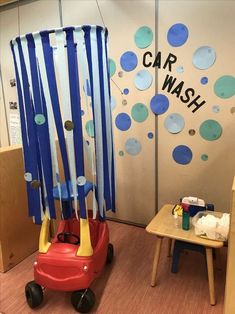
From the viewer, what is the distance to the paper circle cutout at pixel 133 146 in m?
2.43

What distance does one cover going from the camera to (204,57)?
199cm

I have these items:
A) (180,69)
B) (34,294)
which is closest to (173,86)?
(180,69)

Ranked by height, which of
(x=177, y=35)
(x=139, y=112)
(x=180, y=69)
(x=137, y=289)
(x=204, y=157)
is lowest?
(x=137, y=289)

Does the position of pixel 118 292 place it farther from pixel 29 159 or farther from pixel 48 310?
pixel 29 159

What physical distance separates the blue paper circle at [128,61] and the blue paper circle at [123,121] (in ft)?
1.37

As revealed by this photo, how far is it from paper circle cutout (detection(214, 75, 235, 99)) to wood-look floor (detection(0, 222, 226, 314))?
4.25 ft

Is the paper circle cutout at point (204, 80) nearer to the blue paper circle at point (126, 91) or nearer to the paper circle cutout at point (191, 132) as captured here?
the paper circle cutout at point (191, 132)

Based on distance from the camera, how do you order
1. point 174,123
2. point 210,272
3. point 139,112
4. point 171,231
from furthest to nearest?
1. point 139,112
2. point 174,123
3. point 171,231
4. point 210,272

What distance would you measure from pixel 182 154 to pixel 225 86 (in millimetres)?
654

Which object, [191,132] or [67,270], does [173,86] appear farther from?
[67,270]

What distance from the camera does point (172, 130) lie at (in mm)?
2240

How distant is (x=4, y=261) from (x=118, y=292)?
91cm

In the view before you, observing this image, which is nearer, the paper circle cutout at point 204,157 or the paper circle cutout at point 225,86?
the paper circle cutout at point 225,86

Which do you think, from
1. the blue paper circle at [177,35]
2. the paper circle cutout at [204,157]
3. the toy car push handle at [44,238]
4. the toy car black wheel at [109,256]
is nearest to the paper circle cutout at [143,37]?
the blue paper circle at [177,35]
